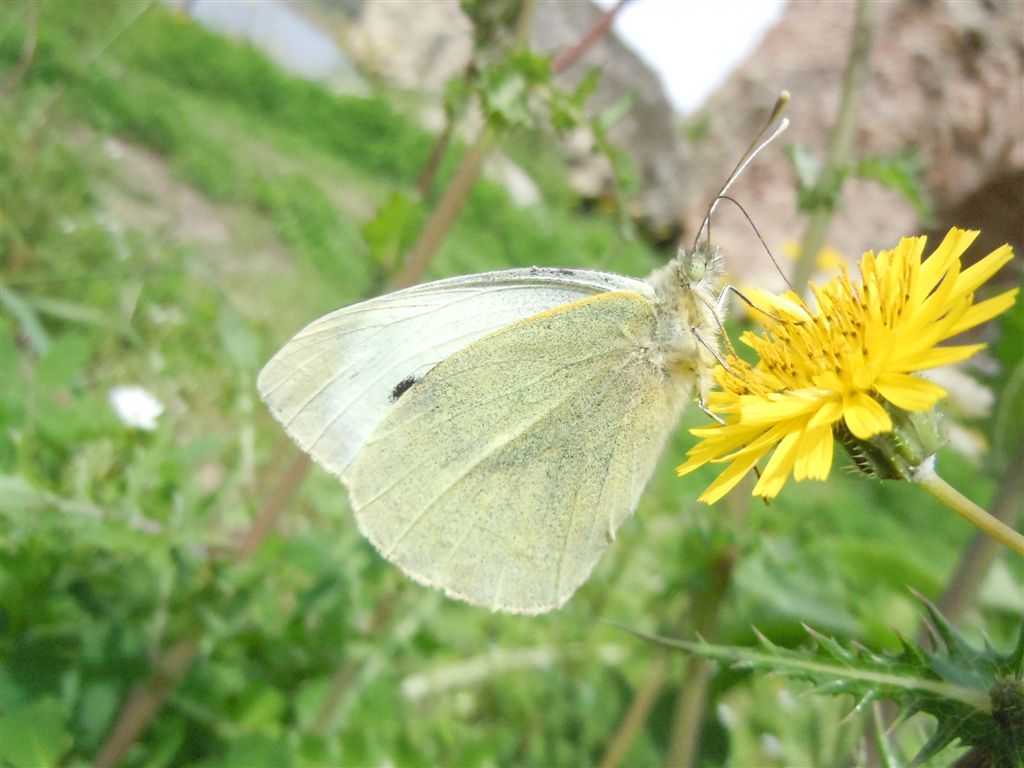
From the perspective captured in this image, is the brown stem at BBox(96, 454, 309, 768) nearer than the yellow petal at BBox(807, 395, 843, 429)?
No

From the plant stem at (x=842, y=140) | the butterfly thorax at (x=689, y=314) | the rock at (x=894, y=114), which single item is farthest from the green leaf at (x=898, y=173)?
the rock at (x=894, y=114)

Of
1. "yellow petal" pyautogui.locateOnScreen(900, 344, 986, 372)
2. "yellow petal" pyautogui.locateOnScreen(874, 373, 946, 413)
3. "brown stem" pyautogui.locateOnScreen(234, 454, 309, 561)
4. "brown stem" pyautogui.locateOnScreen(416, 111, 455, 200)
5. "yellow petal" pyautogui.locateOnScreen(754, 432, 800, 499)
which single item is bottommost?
"brown stem" pyautogui.locateOnScreen(234, 454, 309, 561)

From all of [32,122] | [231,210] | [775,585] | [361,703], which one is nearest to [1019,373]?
[775,585]

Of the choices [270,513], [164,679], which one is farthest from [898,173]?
[164,679]

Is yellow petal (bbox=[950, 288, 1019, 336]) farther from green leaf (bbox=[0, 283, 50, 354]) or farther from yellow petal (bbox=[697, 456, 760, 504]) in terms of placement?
green leaf (bbox=[0, 283, 50, 354])

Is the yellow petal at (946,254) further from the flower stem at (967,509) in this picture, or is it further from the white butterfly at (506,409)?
the white butterfly at (506,409)

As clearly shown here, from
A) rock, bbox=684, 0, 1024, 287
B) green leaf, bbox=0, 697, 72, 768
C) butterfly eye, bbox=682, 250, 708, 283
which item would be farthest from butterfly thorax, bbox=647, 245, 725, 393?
rock, bbox=684, 0, 1024, 287

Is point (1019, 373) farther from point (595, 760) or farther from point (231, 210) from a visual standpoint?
point (231, 210)

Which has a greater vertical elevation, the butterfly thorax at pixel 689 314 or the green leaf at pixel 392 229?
the butterfly thorax at pixel 689 314
